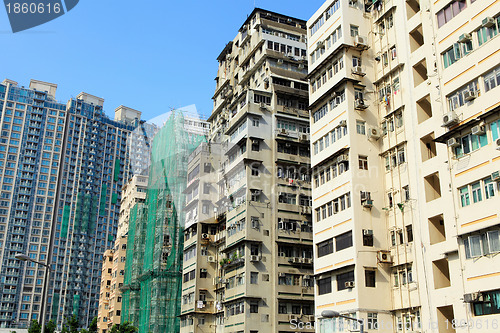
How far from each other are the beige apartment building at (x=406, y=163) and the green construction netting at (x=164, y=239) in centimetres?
2274

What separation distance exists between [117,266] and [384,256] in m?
57.0

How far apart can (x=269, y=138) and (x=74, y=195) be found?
236 ft

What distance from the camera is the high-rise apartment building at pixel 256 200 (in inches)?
1548

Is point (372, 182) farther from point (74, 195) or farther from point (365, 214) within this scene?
point (74, 195)

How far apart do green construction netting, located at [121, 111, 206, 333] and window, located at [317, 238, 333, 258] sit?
22780mm

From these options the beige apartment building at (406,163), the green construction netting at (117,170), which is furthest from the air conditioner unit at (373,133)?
the green construction netting at (117,170)

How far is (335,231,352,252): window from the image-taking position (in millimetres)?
29853

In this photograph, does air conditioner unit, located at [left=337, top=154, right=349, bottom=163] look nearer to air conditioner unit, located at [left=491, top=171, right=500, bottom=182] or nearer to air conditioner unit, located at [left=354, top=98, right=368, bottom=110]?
air conditioner unit, located at [left=354, top=98, right=368, bottom=110]

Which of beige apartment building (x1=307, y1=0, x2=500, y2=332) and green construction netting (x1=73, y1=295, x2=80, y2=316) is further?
green construction netting (x1=73, y1=295, x2=80, y2=316)

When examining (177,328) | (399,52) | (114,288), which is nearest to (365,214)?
(399,52)

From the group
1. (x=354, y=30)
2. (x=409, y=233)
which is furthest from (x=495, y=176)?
(x=354, y=30)

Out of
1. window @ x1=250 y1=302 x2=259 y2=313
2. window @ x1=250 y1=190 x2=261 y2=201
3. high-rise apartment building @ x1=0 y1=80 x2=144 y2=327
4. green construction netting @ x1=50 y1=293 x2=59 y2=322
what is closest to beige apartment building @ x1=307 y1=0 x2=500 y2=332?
window @ x1=250 y1=190 x2=261 y2=201

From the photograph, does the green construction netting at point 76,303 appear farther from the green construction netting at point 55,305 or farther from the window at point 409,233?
the window at point 409,233

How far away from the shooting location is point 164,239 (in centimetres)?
5641
